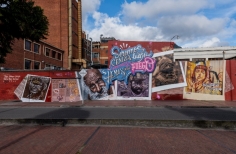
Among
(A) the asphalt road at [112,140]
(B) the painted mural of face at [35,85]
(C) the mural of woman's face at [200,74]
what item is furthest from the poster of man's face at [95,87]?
(A) the asphalt road at [112,140]

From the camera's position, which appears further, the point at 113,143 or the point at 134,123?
the point at 134,123

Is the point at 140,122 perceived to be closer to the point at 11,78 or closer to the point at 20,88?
the point at 20,88

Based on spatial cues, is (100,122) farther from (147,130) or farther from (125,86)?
(125,86)

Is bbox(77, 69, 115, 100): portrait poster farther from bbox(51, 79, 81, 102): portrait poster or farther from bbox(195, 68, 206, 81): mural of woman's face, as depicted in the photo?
bbox(195, 68, 206, 81): mural of woman's face

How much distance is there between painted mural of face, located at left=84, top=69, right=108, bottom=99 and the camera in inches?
845

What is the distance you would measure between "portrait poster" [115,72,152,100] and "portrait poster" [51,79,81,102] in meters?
4.21

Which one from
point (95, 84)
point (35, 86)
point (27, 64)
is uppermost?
point (27, 64)

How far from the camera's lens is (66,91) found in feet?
69.1

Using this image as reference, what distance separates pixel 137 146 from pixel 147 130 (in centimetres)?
190

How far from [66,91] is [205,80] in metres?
12.5

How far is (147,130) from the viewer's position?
7793 mm

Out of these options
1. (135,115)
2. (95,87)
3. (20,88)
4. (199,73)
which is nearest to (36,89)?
(20,88)

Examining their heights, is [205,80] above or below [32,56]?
below

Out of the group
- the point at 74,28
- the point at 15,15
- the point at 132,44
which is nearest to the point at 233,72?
the point at 132,44
